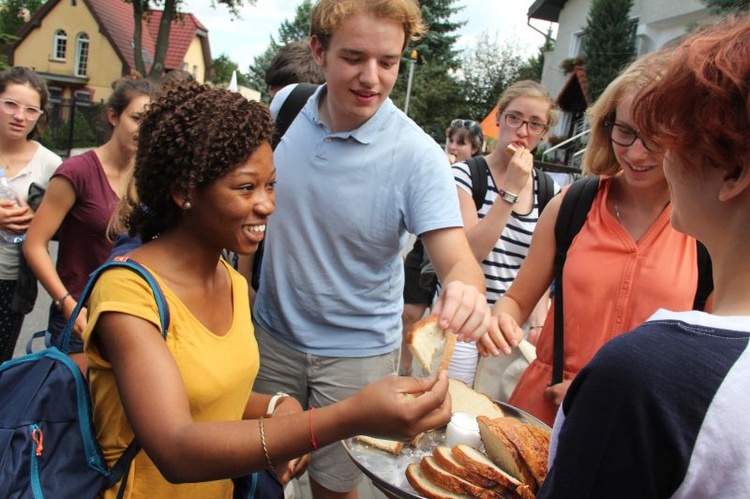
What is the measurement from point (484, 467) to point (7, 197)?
3104mm

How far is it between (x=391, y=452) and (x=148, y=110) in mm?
1249

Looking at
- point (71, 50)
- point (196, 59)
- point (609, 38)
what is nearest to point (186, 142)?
point (609, 38)

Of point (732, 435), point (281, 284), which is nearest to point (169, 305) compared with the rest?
point (281, 284)

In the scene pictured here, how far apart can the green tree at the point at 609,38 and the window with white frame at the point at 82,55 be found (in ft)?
122


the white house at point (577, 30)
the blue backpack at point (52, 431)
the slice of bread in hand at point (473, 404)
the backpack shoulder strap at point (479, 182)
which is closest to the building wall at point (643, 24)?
the white house at point (577, 30)

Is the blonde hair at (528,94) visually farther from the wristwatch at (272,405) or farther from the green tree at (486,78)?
the green tree at (486,78)

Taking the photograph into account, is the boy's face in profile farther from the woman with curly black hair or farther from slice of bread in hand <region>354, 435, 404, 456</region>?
slice of bread in hand <region>354, 435, 404, 456</region>

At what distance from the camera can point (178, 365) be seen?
1725 mm

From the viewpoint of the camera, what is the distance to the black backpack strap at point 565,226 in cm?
240

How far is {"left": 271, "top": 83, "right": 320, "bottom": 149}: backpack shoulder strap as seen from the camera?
10.1 ft

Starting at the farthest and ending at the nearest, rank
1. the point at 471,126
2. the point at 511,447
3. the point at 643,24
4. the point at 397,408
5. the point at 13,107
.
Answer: the point at 643,24 → the point at 471,126 → the point at 13,107 → the point at 511,447 → the point at 397,408

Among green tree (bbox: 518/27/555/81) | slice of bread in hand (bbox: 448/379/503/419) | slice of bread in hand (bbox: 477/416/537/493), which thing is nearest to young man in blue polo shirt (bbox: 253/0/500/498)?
slice of bread in hand (bbox: 448/379/503/419)

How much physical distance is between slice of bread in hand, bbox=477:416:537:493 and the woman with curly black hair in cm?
33

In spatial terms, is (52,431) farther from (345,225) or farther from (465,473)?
(345,225)
